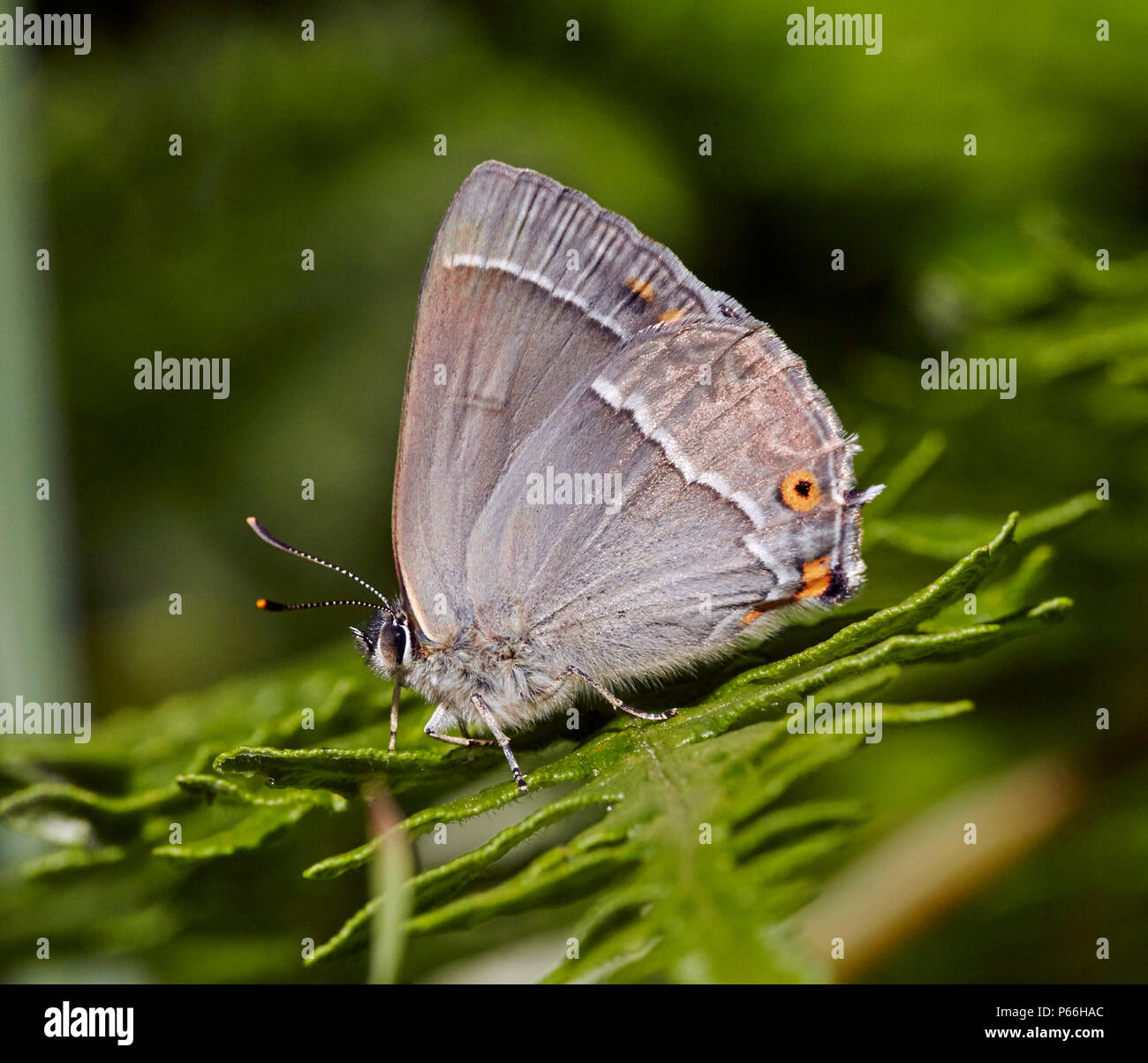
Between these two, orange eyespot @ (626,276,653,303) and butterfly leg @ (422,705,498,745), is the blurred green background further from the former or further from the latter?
orange eyespot @ (626,276,653,303)

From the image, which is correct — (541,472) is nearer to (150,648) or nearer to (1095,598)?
(1095,598)

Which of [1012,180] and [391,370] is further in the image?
[391,370]

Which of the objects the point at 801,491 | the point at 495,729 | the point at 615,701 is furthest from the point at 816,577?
the point at 495,729

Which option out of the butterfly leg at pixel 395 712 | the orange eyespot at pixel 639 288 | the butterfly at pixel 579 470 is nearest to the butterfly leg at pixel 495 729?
the butterfly at pixel 579 470

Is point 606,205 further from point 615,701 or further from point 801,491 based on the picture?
point 615,701
